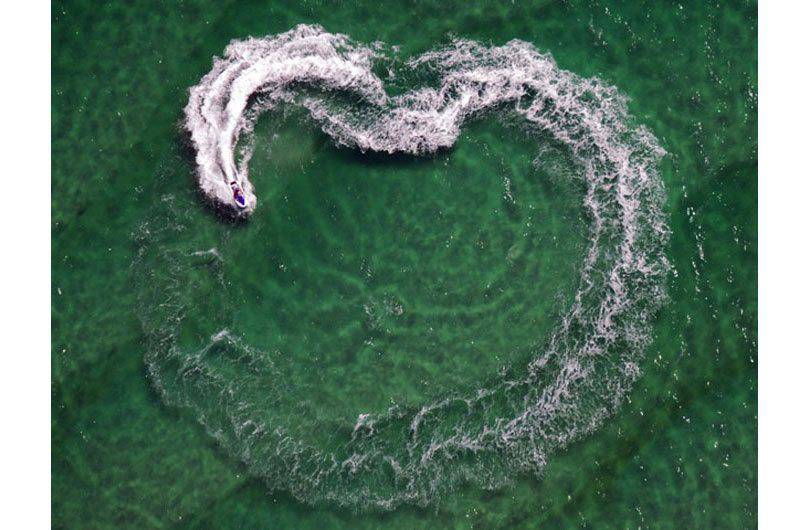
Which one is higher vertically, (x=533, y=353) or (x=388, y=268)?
(x=388, y=268)

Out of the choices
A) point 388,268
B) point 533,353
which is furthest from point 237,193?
point 533,353

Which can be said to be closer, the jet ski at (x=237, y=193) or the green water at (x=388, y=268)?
the jet ski at (x=237, y=193)

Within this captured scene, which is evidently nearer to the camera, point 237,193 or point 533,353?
point 237,193

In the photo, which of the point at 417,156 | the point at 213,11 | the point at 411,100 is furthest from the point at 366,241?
the point at 213,11

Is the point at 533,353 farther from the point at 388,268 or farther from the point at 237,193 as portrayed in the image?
the point at 237,193

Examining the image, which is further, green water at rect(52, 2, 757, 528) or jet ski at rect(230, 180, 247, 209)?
green water at rect(52, 2, 757, 528)
